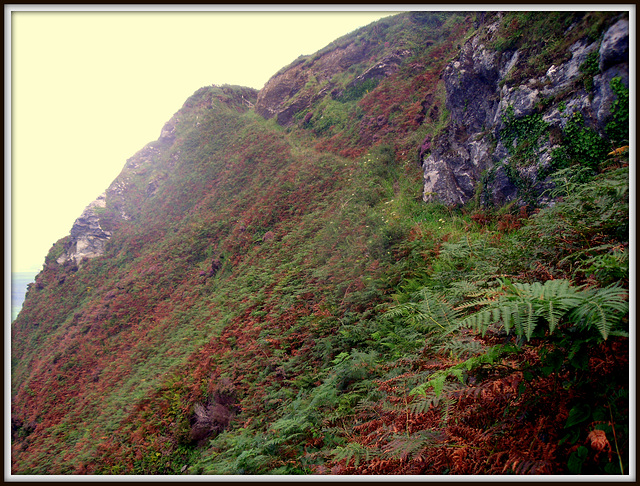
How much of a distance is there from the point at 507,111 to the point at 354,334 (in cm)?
597

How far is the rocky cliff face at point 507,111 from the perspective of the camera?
14.9 feet

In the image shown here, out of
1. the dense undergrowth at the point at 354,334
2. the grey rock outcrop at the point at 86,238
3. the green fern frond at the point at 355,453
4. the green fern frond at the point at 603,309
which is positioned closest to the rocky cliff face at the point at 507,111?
the dense undergrowth at the point at 354,334

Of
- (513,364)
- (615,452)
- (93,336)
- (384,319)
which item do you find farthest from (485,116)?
(93,336)

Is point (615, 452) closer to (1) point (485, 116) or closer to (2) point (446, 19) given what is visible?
(1) point (485, 116)

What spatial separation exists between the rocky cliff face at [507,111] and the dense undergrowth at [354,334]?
0.60m

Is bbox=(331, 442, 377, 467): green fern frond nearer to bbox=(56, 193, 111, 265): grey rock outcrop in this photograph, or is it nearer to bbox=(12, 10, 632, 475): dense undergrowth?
bbox=(12, 10, 632, 475): dense undergrowth

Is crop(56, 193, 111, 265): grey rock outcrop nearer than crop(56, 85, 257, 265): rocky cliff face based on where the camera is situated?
Yes

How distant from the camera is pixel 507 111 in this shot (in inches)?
255

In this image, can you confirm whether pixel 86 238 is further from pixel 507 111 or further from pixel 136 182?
pixel 507 111

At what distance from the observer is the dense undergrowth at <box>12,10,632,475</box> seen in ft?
6.50

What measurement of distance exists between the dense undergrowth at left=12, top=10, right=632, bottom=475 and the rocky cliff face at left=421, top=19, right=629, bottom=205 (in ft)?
1.96

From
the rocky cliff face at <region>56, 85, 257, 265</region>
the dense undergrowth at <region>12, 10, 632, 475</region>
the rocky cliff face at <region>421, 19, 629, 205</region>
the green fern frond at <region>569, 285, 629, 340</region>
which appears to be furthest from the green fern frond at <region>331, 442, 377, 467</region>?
the rocky cliff face at <region>56, 85, 257, 265</region>

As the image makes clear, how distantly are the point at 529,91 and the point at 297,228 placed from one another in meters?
8.79

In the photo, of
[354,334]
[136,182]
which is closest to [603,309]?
[354,334]
